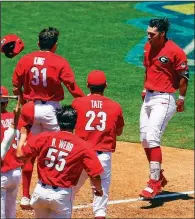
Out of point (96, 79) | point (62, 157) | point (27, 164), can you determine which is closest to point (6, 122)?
point (62, 157)

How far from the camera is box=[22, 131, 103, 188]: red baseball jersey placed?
28.2 feet

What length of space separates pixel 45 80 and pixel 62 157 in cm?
242

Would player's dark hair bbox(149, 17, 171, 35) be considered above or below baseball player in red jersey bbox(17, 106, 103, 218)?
above

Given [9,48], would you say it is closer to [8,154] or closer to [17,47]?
[17,47]

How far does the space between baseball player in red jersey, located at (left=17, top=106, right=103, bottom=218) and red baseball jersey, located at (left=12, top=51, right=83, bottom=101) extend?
6.80 ft

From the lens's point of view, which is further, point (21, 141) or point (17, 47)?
point (17, 47)

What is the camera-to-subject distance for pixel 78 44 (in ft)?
67.3

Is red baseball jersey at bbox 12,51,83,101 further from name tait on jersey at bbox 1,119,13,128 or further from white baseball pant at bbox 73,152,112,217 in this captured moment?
name tait on jersey at bbox 1,119,13,128

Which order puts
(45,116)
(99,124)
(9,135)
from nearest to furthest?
(9,135) → (99,124) → (45,116)

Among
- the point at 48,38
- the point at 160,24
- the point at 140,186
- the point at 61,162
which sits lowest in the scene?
the point at 140,186

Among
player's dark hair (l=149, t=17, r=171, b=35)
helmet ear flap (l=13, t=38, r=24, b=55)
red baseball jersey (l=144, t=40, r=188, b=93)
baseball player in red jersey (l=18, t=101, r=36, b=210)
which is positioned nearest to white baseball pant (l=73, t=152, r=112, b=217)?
baseball player in red jersey (l=18, t=101, r=36, b=210)

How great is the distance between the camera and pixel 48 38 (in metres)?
10.8

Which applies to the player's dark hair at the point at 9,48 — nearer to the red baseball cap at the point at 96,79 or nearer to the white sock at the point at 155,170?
the red baseball cap at the point at 96,79

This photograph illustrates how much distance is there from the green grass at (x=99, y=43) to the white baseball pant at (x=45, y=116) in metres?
3.79
